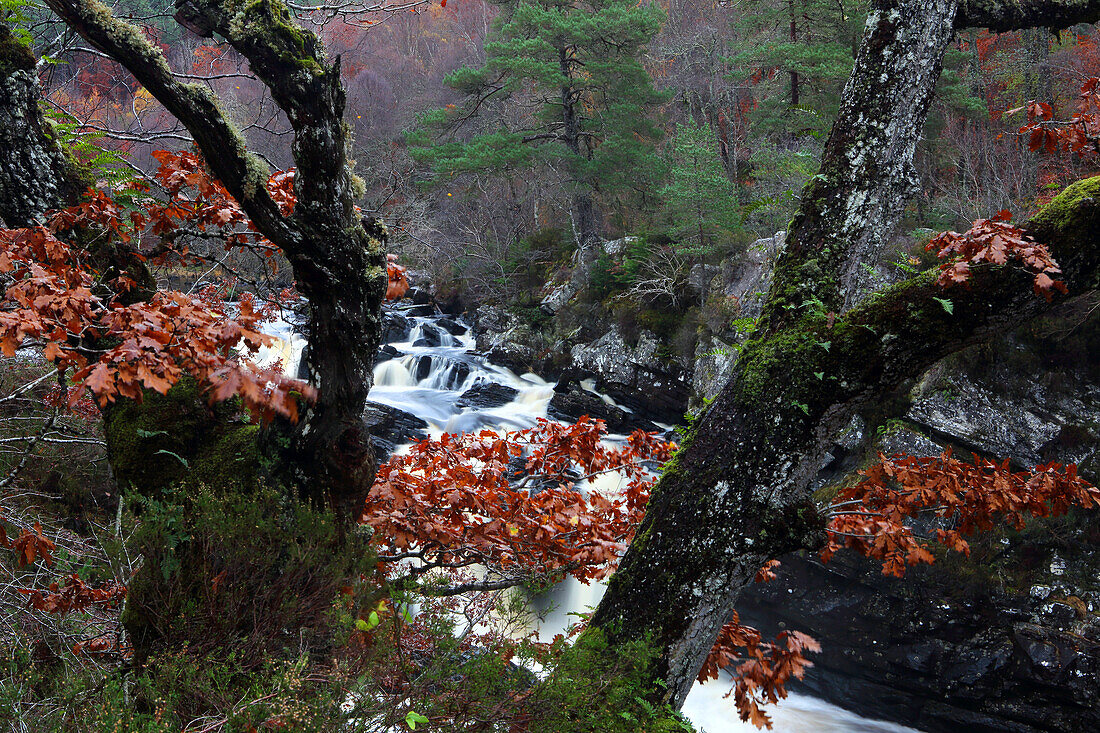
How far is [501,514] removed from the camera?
13.8 feet

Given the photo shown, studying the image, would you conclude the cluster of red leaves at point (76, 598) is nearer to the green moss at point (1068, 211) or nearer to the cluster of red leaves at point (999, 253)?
the cluster of red leaves at point (999, 253)

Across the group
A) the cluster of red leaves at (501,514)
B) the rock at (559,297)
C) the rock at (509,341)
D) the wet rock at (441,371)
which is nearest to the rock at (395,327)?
the wet rock at (441,371)

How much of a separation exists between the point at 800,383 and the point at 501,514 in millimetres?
2255

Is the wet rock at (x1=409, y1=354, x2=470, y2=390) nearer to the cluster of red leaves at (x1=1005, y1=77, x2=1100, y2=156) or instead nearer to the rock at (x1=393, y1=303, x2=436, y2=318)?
the rock at (x1=393, y1=303, x2=436, y2=318)

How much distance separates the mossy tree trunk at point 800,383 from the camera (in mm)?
2656

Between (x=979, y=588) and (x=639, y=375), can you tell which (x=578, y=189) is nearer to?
(x=639, y=375)

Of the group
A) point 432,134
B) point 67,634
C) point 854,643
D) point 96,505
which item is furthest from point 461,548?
point 432,134

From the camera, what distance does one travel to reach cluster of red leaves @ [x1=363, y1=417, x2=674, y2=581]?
356 cm

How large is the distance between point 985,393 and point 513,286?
37.3 feet

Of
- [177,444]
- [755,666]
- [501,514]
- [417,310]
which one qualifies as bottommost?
[417,310]

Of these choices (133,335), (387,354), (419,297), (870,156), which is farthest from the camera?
(419,297)

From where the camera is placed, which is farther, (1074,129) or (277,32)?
(1074,129)

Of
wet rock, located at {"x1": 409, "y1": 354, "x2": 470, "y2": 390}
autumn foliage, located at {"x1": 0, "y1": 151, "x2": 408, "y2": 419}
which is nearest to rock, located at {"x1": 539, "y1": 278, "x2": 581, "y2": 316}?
wet rock, located at {"x1": 409, "y1": 354, "x2": 470, "y2": 390}

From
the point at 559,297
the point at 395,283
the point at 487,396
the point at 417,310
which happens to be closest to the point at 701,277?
the point at 559,297
